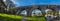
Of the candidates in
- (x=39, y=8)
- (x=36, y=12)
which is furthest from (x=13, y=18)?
(x=39, y=8)

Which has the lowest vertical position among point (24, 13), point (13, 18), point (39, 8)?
point (13, 18)

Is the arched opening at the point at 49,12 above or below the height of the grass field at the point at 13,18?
above

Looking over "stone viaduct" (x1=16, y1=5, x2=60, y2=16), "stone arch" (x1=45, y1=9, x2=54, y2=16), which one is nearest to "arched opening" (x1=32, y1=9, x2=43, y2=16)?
"stone viaduct" (x1=16, y1=5, x2=60, y2=16)

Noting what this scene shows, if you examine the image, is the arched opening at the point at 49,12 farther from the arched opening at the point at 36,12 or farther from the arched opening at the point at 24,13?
the arched opening at the point at 24,13

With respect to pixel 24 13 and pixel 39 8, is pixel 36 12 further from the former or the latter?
pixel 24 13

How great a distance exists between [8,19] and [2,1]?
20.7 inches

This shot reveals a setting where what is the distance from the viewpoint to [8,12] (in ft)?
11.7

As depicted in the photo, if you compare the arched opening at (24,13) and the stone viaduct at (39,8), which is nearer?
the stone viaduct at (39,8)

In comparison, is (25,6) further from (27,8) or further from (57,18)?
(57,18)

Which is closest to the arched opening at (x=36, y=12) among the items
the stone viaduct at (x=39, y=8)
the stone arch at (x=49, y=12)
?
the stone viaduct at (x=39, y=8)

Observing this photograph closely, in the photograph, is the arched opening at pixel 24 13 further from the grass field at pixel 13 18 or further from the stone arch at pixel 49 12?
the stone arch at pixel 49 12

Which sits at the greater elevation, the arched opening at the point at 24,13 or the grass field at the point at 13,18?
the arched opening at the point at 24,13

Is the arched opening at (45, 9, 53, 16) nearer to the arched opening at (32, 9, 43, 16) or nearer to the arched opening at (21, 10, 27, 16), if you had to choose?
the arched opening at (32, 9, 43, 16)

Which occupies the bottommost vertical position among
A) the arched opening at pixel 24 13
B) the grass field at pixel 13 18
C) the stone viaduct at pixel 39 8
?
the grass field at pixel 13 18
